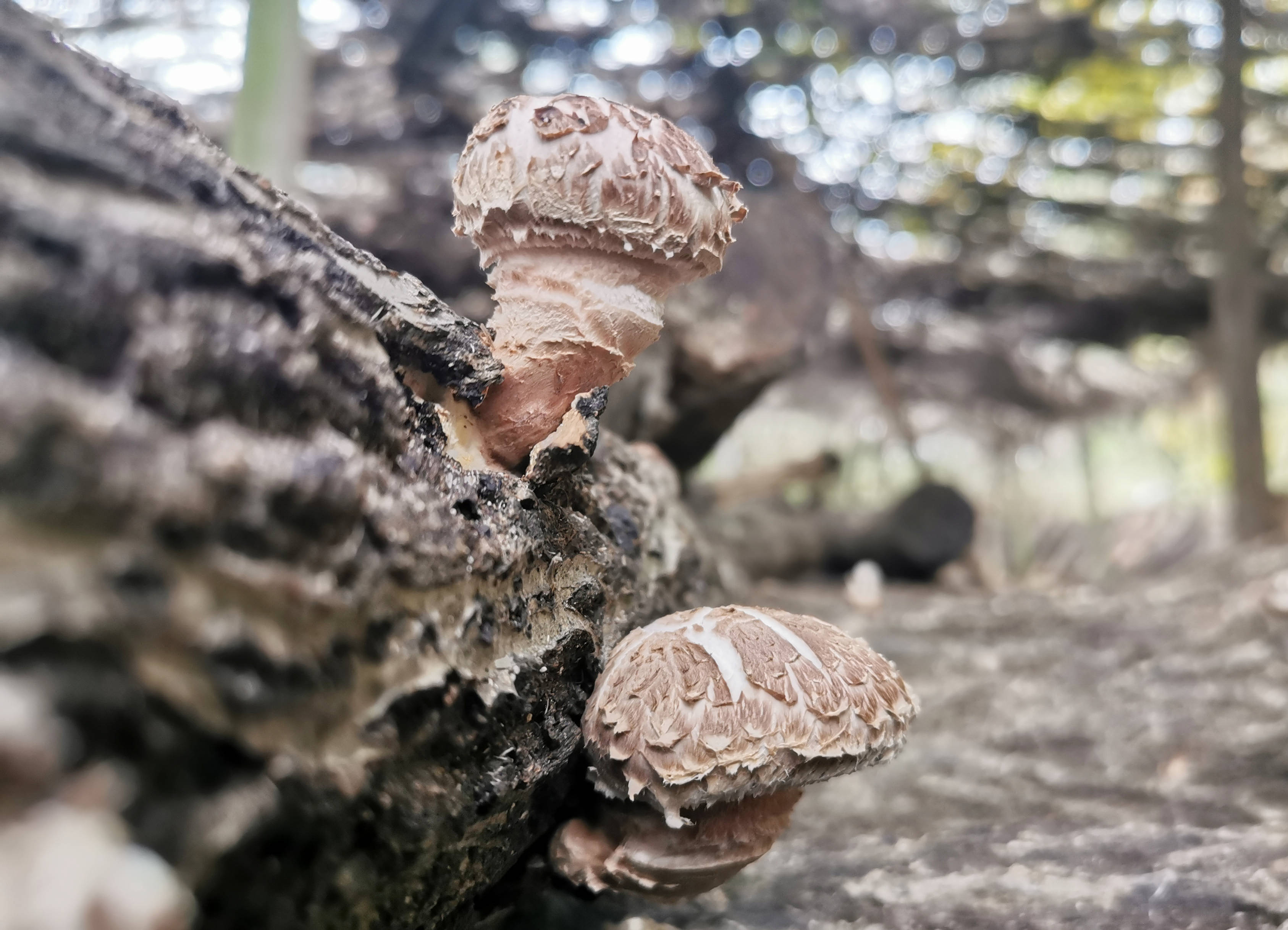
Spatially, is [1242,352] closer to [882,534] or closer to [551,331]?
[882,534]

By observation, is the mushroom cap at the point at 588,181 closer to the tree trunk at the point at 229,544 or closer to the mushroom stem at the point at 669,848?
the tree trunk at the point at 229,544

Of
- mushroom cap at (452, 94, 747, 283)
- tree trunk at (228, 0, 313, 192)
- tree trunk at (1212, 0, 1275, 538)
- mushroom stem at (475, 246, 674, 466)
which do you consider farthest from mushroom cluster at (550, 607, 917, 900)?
tree trunk at (1212, 0, 1275, 538)

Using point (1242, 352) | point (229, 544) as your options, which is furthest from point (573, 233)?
point (1242, 352)

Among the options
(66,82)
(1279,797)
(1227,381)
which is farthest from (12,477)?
(1227,381)

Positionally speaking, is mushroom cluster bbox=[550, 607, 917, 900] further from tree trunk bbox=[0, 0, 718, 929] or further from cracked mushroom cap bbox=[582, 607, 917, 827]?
tree trunk bbox=[0, 0, 718, 929]

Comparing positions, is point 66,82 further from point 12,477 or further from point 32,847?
point 32,847

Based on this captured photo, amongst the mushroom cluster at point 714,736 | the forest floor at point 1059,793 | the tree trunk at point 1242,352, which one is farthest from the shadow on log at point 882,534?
the mushroom cluster at point 714,736
